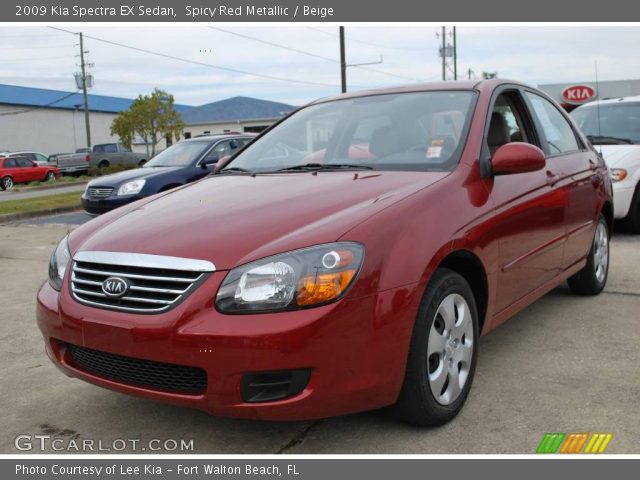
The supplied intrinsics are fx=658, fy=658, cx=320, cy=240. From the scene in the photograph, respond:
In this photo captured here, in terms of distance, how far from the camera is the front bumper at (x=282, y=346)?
7.86 feet

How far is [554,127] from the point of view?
4.62m

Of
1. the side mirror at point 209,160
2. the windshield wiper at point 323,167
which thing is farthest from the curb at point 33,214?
the windshield wiper at point 323,167

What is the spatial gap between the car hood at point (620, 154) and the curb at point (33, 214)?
10225 millimetres

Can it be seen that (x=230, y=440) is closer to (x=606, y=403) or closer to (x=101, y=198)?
(x=606, y=403)

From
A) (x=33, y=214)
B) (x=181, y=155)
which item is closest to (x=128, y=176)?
(x=181, y=155)

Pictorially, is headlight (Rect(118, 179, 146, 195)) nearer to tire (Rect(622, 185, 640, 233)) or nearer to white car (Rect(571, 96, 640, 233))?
white car (Rect(571, 96, 640, 233))

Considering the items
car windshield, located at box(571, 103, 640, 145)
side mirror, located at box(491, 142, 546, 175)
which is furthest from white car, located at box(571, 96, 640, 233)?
side mirror, located at box(491, 142, 546, 175)

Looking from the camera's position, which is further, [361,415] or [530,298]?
[530,298]

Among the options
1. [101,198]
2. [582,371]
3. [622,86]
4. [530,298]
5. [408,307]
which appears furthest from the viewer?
[622,86]

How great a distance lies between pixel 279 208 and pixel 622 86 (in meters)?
25.4

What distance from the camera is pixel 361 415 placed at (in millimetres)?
3035

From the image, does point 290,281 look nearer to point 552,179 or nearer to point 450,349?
point 450,349
